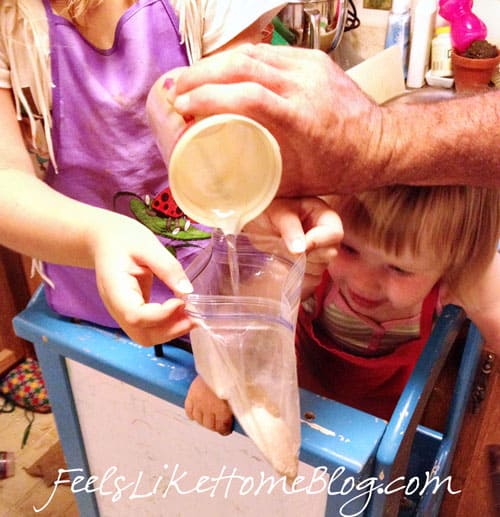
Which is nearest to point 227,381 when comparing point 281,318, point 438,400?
point 281,318

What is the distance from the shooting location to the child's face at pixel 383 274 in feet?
2.65

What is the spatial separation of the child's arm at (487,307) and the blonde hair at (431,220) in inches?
1.5

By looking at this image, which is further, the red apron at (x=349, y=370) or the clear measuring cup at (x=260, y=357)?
the red apron at (x=349, y=370)

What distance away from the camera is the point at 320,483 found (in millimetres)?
615

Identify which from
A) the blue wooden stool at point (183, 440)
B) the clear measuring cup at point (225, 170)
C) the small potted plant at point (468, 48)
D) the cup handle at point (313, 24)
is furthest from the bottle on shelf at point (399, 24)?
the clear measuring cup at point (225, 170)

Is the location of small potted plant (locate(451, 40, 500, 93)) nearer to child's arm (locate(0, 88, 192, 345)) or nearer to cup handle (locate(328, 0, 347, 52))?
cup handle (locate(328, 0, 347, 52))

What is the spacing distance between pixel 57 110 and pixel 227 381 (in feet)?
1.29

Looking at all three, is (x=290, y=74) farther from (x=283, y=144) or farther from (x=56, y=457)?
(x=56, y=457)

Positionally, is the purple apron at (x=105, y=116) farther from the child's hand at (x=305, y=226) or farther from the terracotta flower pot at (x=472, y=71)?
the terracotta flower pot at (x=472, y=71)

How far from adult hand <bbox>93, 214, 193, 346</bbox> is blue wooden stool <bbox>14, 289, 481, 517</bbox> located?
18 centimetres

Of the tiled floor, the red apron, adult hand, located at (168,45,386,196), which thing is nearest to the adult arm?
adult hand, located at (168,45,386,196)

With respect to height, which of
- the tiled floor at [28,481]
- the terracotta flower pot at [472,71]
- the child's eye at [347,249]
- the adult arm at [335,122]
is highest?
the adult arm at [335,122]

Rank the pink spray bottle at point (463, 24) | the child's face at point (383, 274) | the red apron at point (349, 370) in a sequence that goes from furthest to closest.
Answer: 1. the pink spray bottle at point (463, 24)
2. the red apron at point (349, 370)
3. the child's face at point (383, 274)

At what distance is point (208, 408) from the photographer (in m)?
0.60
